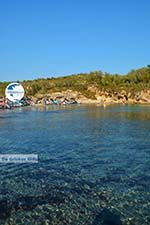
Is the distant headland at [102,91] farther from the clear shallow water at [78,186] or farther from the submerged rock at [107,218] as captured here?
the submerged rock at [107,218]

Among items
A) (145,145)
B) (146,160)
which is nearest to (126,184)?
(146,160)

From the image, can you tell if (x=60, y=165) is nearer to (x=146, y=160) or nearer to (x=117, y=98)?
(x=146, y=160)

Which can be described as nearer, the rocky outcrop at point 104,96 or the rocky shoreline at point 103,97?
the rocky shoreline at point 103,97

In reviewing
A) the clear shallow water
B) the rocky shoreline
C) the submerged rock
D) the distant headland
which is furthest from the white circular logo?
the submerged rock

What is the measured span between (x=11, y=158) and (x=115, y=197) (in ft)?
39.8

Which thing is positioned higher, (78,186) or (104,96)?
(104,96)

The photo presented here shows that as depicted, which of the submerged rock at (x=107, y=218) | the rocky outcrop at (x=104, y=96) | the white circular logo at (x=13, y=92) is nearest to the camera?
the submerged rock at (x=107, y=218)

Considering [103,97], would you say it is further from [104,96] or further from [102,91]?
[102,91]

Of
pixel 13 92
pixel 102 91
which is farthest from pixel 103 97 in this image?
pixel 13 92

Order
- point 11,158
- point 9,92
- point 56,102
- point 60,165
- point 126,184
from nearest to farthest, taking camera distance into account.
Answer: point 126,184 → point 60,165 → point 11,158 → point 9,92 → point 56,102

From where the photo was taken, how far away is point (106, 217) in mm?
14727

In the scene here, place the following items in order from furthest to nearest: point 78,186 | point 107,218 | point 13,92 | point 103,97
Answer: point 103,97
point 13,92
point 78,186
point 107,218

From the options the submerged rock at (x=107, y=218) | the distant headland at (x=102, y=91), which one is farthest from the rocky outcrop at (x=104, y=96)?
the submerged rock at (x=107, y=218)

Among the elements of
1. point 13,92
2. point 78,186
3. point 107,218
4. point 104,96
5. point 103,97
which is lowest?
point 107,218
